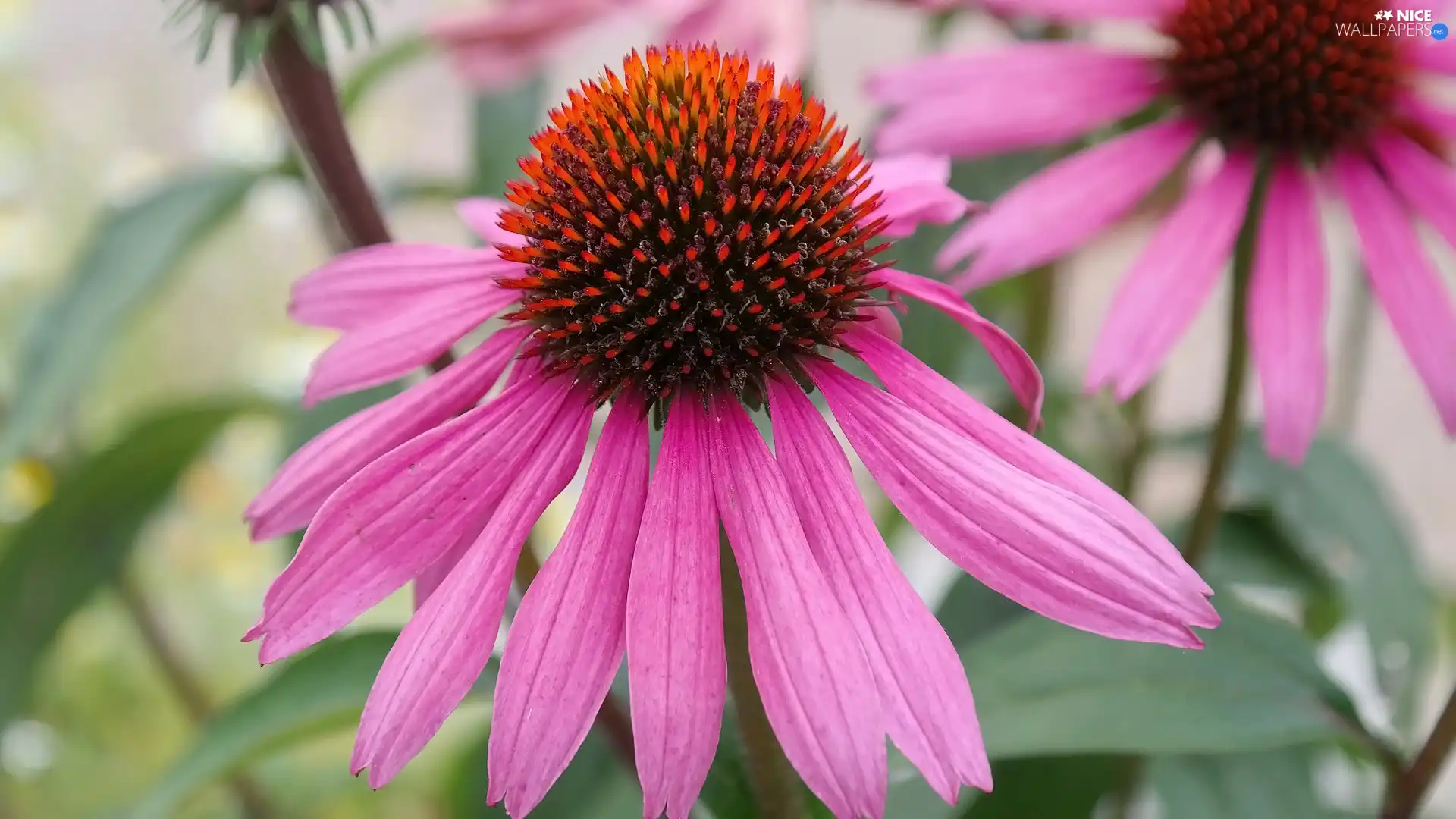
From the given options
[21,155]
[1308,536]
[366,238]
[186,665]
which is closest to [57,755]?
[186,665]

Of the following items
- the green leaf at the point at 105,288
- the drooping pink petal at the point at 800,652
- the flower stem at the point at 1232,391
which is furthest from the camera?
the green leaf at the point at 105,288

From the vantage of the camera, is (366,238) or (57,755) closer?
(366,238)

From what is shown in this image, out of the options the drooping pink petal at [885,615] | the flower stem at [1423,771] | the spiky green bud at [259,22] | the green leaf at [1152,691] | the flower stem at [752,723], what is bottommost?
the flower stem at [1423,771]

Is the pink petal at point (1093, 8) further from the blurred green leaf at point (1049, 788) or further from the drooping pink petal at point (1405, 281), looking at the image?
the blurred green leaf at point (1049, 788)

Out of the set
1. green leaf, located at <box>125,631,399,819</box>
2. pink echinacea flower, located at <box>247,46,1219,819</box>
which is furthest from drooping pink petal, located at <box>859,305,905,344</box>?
green leaf, located at <box>125,631,399,819</box>

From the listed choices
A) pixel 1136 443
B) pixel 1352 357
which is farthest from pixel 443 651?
pixel 1352 357

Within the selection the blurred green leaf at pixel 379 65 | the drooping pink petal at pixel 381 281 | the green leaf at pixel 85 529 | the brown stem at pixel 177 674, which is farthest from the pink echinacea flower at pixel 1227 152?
the brown stem at pixel 177 674

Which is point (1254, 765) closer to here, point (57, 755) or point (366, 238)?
point (366, 238)

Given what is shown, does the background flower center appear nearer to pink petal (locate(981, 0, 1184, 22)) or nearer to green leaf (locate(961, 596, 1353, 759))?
pink petal (locate(981, 0, 1184, 22))
